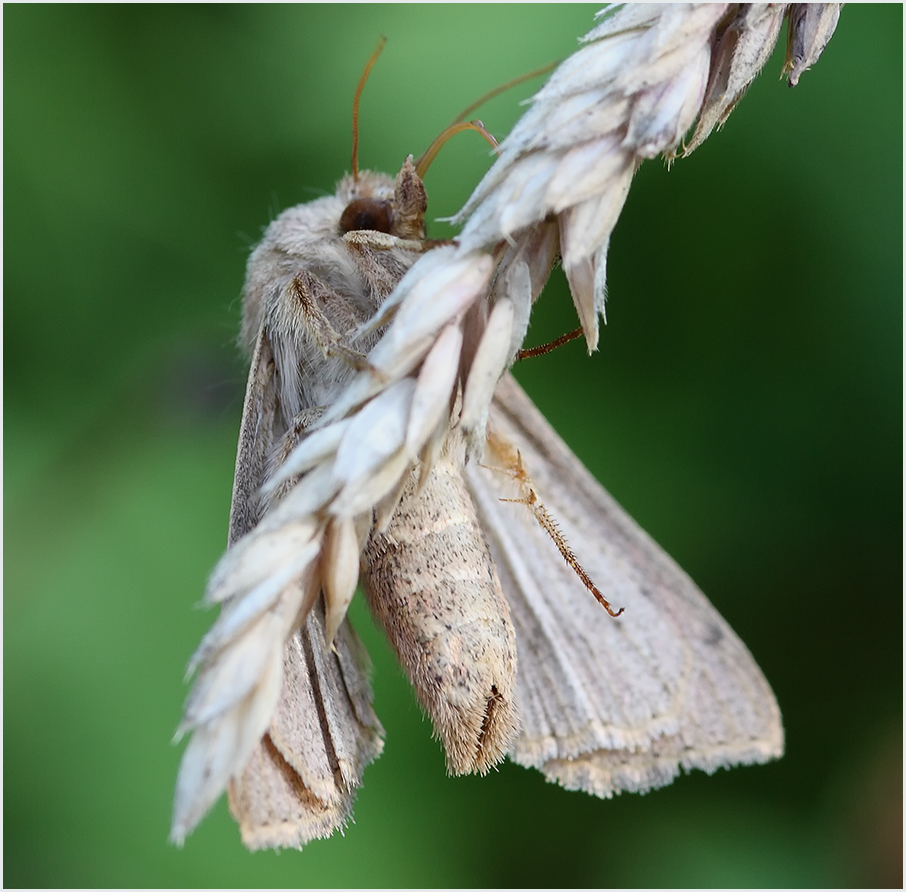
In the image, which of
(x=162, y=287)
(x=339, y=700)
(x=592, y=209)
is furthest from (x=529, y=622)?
(x=162, y=287)

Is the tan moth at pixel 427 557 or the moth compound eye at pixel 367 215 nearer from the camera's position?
the tan moth at pixel 427 557

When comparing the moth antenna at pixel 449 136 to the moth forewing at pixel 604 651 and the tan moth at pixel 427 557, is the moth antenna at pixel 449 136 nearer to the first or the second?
the tan moth at pixel 427 557

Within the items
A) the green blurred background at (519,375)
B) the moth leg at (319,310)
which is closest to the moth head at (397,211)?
the moth leg at (319,310)

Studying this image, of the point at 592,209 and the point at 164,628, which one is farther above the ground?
the point at 164,628

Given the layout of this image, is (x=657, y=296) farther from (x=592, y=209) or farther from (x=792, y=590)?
(x=592, y=209)

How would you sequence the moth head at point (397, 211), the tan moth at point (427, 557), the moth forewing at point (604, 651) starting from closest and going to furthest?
the tan moth at point (427, 557) → the moth head at point (397, 211) → the moth forewing at point (604, 651)

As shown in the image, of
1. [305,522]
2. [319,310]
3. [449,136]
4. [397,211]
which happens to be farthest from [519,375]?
[305,522]

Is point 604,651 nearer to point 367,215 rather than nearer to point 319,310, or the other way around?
point 319,310
